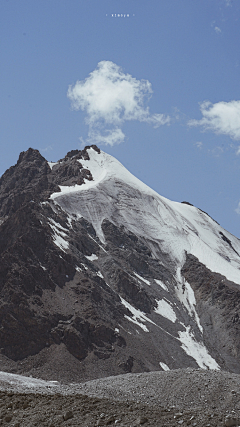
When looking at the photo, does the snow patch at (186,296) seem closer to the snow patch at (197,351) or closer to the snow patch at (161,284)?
the snow patch at (161,284)

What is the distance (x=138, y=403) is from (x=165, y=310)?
284ft

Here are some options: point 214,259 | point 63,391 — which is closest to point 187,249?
point 214,259

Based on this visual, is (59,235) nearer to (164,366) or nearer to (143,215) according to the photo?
(164,366)

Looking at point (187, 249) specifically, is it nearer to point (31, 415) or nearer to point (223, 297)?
point (223, 297)

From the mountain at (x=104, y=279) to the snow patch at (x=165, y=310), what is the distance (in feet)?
1.21

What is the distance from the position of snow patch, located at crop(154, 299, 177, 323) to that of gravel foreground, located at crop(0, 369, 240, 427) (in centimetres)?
7300

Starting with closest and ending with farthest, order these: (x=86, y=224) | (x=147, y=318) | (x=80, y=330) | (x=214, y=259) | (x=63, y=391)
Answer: (x=63, y=391) → (x=80, y=330) → (x=147, y=318) → (x=86, y=224) → (x=214, y=259)

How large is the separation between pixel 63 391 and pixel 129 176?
148 meters

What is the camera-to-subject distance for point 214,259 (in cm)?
13938

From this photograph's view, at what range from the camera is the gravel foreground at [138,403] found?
57.3 feet

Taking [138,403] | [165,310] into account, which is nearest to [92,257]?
[165,310]

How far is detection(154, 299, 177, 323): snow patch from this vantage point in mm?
103375

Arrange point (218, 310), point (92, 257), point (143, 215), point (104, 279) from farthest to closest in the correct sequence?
point (143, 215), point (92, 257), point (218, 310), point (104, 279)

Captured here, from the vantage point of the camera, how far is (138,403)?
21.2 m
